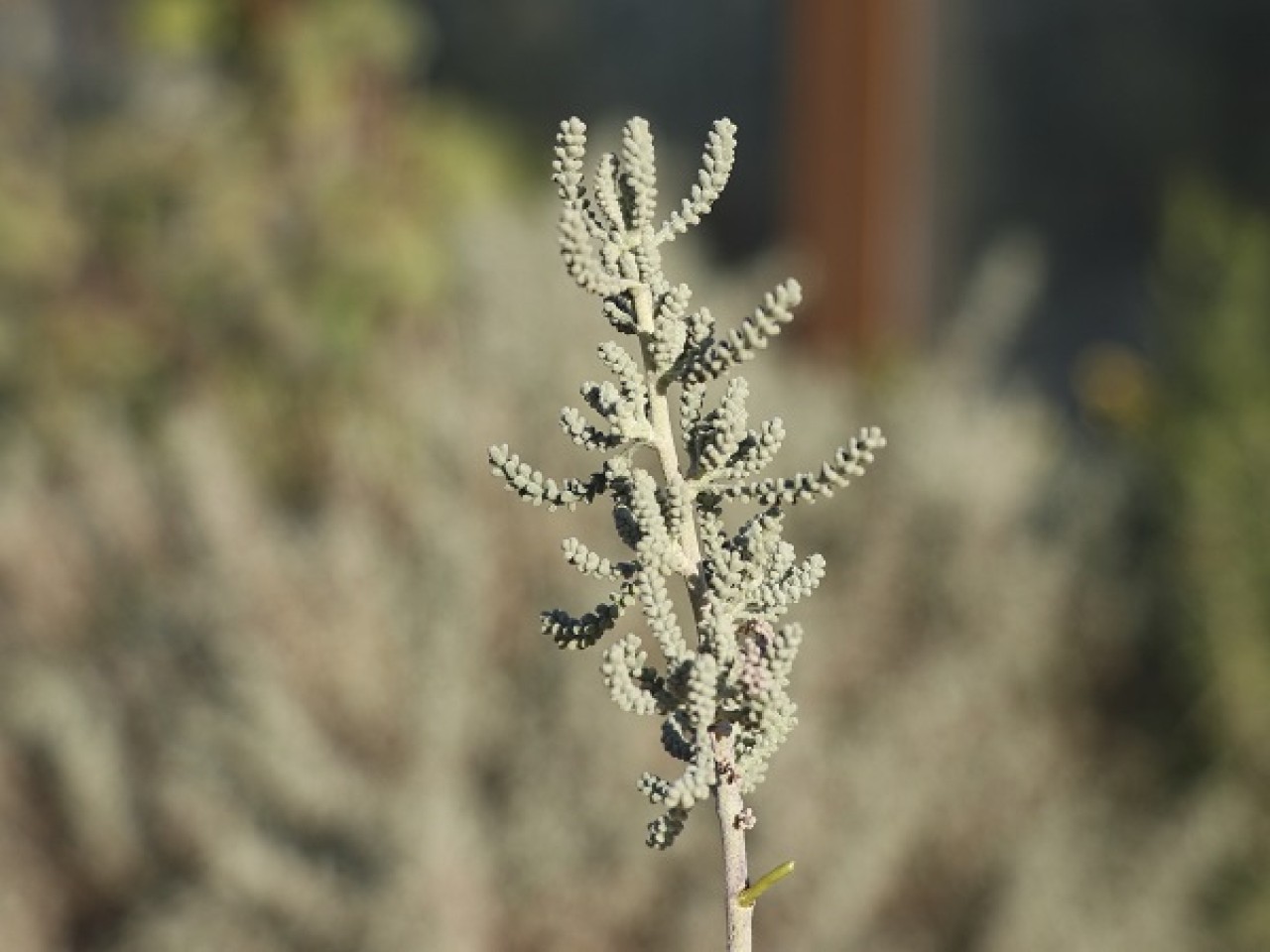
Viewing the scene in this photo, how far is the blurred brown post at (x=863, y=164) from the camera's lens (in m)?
5.86

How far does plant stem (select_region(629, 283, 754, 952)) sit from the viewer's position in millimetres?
624

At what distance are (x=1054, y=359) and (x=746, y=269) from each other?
3.31ft

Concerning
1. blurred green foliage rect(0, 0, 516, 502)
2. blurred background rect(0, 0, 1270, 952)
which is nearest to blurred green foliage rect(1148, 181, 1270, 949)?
blurred background rect(0, 0, 1270, 952)

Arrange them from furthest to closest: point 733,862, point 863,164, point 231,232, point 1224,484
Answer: point 863,164 < point 231,232 < point 1224,484 < point 733,862

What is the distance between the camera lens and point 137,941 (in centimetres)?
308

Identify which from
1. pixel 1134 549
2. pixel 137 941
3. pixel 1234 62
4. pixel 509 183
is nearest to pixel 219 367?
pixel 509 183

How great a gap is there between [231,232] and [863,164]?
223cm

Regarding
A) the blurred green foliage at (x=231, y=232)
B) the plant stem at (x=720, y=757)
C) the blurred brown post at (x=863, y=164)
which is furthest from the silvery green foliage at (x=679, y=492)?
the blurred brown post at (x=863, y=164)

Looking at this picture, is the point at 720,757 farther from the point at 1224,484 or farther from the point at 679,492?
the point at 1224,484

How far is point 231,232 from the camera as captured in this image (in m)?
4.50

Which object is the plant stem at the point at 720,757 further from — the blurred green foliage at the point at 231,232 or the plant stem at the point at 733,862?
the blurred green foliage at the point at 231,232

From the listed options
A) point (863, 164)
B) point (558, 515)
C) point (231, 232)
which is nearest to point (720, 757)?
point (558, 515)

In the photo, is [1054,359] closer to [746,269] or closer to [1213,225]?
[746,269]

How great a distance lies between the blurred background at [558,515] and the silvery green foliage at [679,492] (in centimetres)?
201
